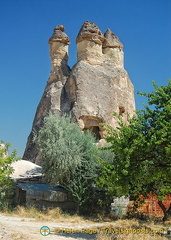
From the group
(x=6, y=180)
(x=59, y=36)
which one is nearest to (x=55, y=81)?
(x=59, y=36)

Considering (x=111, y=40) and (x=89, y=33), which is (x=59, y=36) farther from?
(x=111, y=40)

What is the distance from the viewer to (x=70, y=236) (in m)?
8.80

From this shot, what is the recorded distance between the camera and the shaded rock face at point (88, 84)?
29.4m

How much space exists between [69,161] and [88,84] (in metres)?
16.6

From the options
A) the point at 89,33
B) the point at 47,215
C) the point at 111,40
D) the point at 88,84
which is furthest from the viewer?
the point at 111,40

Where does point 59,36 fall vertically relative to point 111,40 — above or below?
below

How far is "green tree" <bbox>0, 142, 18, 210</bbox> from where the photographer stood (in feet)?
47.5

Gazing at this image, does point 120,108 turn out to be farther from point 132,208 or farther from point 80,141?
point 132,208

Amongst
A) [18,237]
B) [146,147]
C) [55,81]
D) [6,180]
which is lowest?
[18,237]

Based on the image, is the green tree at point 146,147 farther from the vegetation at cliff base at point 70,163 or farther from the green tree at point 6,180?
the green tree at point 6,180

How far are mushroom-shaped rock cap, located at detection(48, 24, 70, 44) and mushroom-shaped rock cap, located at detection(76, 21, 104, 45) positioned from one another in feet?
5.83

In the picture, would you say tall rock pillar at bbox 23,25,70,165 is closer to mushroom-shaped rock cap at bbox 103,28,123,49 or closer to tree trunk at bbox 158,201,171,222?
mushroom-shaped rock cap at bbox 103,28,123,49

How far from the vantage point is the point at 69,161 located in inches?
590

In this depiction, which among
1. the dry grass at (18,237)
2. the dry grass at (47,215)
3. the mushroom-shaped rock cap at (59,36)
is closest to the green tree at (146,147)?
Answer: the dry grass at (18,237)
